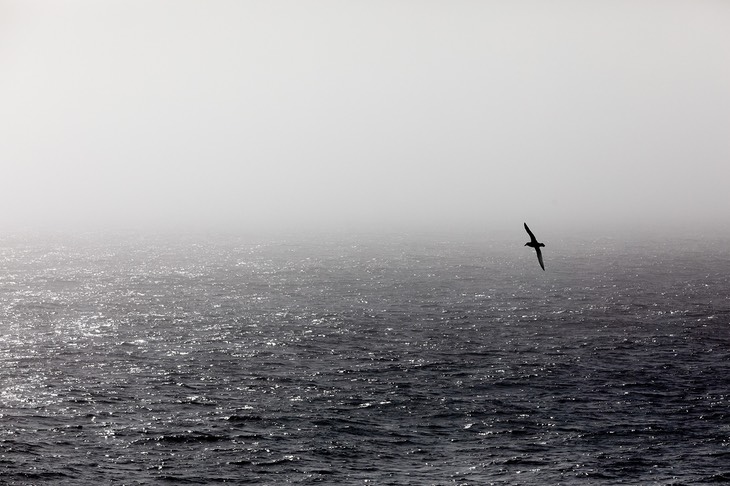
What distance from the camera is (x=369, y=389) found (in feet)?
258

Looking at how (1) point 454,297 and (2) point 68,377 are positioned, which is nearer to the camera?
(2) point 68,377

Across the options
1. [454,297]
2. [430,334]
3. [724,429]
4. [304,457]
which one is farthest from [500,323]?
[304,457]

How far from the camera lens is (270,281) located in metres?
176

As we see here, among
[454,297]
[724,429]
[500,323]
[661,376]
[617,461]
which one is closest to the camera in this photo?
[617,461]

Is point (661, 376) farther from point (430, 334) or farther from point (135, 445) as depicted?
point (135, 445)

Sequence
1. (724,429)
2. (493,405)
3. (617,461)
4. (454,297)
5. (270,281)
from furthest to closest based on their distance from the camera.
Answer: (270,281) < (454,297) < (493,405) < (724,429) < (617,461)

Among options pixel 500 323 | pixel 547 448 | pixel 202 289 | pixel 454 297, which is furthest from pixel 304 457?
pixel 202 289

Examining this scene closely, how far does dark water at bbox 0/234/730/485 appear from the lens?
192ft

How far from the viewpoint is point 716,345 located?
97.2 metres

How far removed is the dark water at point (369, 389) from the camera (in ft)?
192

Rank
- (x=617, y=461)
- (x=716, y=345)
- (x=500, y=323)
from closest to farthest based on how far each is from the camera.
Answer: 1. (x=617, y=461)
2. (x=716, y=345)
3. (x=500, y=323)

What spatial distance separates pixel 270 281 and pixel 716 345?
10555 cm

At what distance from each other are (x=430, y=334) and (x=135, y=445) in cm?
5449

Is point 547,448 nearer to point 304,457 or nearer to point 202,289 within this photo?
point 304,457
